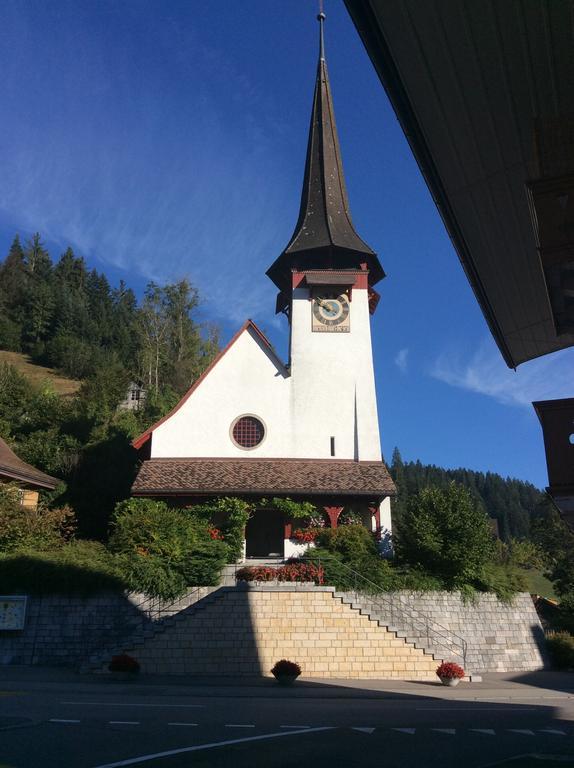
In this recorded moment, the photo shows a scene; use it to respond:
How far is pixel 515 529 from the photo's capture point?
361 ft

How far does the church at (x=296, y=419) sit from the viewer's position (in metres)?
24.5

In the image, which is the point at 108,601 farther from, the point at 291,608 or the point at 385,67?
the point at 385,67

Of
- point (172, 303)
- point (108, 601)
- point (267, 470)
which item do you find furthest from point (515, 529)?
point (108, 601)

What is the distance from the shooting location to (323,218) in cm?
3212

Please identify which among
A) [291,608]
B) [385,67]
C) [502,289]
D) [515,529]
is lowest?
[291,608]

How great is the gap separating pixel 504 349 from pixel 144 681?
12.4m

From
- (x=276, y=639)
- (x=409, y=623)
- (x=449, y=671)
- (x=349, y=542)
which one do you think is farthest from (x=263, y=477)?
(x=449, y=671)

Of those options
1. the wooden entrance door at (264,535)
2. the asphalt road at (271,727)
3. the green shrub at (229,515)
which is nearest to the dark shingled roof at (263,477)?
the green shrub at (229,515)

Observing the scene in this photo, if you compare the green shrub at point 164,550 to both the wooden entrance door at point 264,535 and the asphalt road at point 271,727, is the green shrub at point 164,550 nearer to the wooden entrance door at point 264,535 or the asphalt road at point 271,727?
the wooden entrance door at point 264,535

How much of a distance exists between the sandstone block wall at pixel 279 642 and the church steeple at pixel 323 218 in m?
16.3

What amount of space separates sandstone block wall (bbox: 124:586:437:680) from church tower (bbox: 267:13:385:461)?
857 cm

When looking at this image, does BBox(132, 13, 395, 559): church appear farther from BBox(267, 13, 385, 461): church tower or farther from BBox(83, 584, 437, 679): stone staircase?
BBox(83, 584, 437, 679): stone staircase

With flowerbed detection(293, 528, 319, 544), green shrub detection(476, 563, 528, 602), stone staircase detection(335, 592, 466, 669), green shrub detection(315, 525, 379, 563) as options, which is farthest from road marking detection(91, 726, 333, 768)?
flowerbed detection(293, 528, 319, 544)

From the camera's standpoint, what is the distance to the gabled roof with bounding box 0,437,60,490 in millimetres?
23938
